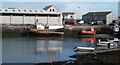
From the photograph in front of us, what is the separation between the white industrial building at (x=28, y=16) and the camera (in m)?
47.5

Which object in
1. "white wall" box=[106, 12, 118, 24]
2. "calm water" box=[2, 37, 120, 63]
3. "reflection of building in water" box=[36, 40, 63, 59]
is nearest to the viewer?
"calm water" box=[2, 37, 120, 63]

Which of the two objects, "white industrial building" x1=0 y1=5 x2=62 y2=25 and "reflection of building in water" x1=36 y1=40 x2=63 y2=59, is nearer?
"reflection of building in water" x1=36 y1=40 x2=63 y2=59

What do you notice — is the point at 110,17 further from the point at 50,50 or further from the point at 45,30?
the point at 50,50

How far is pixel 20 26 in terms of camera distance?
4450cm

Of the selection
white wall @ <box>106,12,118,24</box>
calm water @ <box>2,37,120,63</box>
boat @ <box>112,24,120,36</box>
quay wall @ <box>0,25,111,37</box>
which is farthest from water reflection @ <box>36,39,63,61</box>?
white wall @ <box>106,12,118,24</box>

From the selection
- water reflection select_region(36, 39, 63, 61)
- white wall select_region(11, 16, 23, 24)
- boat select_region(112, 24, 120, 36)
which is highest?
white wall select_region(11, 16, 23, 24)

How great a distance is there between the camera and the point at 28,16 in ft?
158

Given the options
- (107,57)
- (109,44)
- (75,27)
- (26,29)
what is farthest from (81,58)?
(75,27)

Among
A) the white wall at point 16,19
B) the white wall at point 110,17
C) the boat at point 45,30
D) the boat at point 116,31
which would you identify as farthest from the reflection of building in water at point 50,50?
the white wall at point 110,17

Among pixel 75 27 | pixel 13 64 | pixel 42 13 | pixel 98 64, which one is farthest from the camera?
pixel 42 13

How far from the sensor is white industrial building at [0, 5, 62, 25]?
47.5m

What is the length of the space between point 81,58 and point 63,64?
6.19ft

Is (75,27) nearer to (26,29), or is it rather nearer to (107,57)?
(26,29)

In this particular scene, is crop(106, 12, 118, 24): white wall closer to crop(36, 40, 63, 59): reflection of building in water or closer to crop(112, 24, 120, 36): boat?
crop(112, 24, 120, 36): boat
